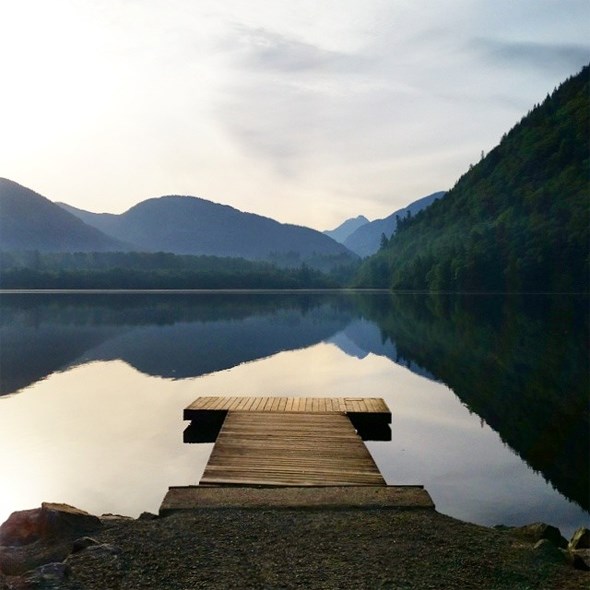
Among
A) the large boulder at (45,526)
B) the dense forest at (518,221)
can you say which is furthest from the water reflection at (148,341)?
the dense forest at (518,221)

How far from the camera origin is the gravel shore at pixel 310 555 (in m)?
6.79

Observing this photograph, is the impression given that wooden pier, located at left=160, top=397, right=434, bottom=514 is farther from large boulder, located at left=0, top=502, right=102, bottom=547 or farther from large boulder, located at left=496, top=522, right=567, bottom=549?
large boulder, located at left=496, top=522, right=567, bottom=549

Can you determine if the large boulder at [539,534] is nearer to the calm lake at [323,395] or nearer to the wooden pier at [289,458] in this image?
the wooden pier at [289,458]

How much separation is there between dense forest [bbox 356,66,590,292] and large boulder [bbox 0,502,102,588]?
11083 centimetres

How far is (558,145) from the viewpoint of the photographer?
147125 millimetres

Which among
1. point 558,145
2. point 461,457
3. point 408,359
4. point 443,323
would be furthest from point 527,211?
point 461,457

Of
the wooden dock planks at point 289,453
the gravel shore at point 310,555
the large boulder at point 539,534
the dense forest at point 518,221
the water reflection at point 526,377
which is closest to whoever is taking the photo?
the gravel shore at point 310,555

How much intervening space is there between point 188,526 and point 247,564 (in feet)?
4.78

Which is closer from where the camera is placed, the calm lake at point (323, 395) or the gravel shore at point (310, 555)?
the gravel shore at point (310, 555)

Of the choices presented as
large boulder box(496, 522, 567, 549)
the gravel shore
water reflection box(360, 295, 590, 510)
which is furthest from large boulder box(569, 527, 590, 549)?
water reflection box(360, 295, 590, 510)

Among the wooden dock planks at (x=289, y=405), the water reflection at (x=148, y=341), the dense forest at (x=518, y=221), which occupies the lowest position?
the water reflection at (x=148, y=341)

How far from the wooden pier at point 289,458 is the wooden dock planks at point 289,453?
2 cm

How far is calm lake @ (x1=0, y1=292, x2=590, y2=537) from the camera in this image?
41.6 feet

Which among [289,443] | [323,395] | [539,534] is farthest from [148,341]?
[539,534]
